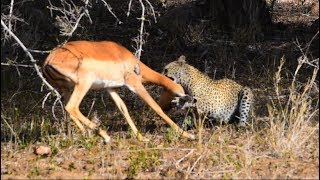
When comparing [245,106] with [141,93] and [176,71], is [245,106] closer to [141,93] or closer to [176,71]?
[176,71]

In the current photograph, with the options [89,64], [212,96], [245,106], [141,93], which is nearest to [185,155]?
[141,93]

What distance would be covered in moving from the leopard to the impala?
7.6 inches

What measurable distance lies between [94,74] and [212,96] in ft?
Answer: 5.31

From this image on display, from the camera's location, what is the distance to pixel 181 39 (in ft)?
41.7

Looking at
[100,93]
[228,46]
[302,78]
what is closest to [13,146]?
[100,93]

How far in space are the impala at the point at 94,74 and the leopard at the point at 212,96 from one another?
0.19 metres

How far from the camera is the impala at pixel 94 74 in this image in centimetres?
699

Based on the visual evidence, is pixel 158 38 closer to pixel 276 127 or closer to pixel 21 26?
pixel 21 26

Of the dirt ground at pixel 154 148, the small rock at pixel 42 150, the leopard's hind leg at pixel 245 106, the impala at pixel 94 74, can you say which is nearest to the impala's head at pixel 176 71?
the impala at pixel 94 74

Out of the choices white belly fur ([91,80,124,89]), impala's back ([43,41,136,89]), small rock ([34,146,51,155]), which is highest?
impala's back ([43,41,136,89])

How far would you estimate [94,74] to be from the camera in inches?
281

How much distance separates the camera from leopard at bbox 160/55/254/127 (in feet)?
26.2

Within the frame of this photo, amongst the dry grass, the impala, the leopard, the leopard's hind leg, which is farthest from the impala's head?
the dry grass

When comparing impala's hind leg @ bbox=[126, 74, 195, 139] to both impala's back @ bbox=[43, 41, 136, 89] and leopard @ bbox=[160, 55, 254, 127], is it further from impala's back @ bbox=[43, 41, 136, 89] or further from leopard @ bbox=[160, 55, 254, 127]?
leopard @ bbox=[160, 55, 254, 127]
